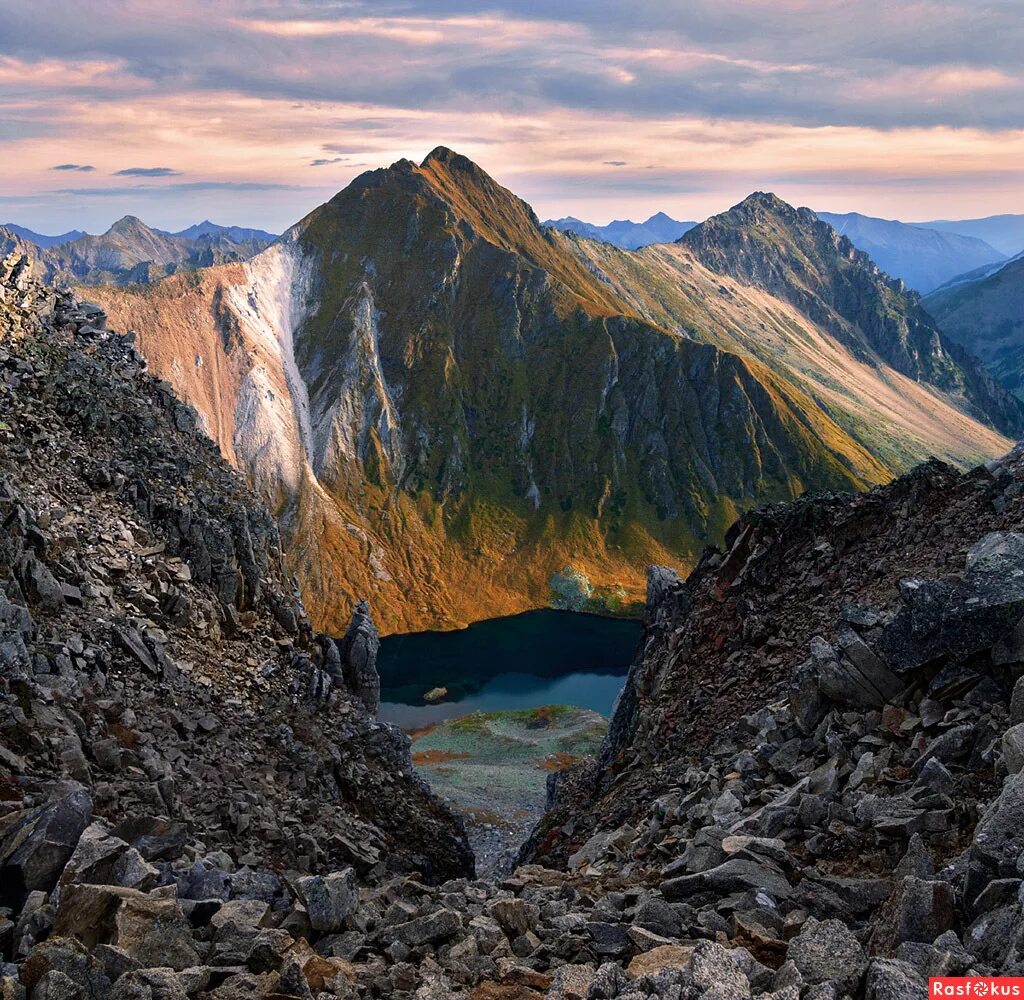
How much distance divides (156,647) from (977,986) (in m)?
29.9

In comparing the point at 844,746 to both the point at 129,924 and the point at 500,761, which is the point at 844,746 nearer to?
the point at 129,924

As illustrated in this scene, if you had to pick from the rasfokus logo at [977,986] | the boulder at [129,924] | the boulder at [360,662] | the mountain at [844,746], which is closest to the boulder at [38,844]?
the boulder at [129,924]

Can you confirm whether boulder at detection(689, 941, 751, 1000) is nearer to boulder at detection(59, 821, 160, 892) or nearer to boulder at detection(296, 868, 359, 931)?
boulder at detection(296, 868, 359, 931)

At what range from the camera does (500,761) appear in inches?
4380

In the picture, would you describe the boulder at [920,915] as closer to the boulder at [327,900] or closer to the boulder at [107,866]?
the boulder at [327,900]

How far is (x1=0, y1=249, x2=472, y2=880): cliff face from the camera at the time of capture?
2564 cm

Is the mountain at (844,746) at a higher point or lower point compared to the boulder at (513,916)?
higher

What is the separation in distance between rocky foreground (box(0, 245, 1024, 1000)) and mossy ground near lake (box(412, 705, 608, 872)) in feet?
104

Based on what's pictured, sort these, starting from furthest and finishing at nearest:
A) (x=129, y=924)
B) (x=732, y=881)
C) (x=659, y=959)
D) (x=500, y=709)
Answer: (x=500, y=709) → (x=732, y=881) → (x=129, y=924) → (x=659, y=959)

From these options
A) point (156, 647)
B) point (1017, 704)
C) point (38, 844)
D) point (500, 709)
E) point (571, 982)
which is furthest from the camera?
point (500, 709)

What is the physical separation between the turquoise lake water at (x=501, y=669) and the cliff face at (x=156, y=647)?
96.5 metres

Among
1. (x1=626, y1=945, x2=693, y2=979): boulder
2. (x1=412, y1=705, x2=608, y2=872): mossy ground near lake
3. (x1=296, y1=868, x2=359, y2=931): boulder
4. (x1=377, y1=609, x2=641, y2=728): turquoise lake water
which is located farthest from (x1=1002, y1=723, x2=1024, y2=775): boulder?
(x1=377, y1=609, x2=641, y2=728): turquoise lake water

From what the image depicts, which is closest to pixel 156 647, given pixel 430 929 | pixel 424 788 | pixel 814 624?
pixel 430 929

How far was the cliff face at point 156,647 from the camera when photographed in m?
25.6
